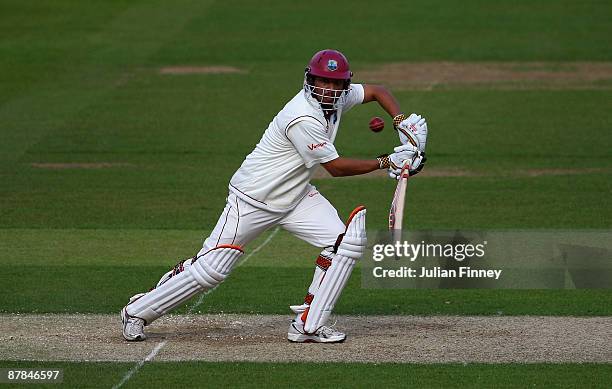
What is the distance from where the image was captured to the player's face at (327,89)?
8805 mm

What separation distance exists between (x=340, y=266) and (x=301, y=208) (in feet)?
1.73

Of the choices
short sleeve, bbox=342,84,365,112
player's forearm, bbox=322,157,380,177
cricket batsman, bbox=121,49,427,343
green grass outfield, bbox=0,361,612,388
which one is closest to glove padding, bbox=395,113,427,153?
cricket batsman, bbox=121,49,427,343

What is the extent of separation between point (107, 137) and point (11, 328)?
377 inches

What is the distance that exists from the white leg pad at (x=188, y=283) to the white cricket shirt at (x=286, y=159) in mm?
443

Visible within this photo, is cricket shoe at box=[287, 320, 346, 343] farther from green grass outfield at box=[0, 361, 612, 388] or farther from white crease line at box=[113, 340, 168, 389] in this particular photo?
white crease line at box=[113, 340, 168, 389]

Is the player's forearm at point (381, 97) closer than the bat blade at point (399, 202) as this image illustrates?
No

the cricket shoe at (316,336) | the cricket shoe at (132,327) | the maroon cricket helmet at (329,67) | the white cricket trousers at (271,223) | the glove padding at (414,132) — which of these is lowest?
the cricket shoe at (132,327)

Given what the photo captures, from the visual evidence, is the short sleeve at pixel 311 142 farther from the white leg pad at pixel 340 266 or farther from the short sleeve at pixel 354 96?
the short sleeve at pixel 354 96

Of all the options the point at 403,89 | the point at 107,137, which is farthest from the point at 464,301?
the point at 403,89

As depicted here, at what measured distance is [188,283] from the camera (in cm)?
872

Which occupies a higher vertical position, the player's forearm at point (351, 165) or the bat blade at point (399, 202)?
the player's forearm at point (351, 165)

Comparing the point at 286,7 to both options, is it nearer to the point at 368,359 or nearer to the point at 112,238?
the point at 112,238

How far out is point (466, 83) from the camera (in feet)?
73.9

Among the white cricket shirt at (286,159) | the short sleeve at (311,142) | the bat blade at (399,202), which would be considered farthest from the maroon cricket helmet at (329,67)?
the bat blade at (399,202)
